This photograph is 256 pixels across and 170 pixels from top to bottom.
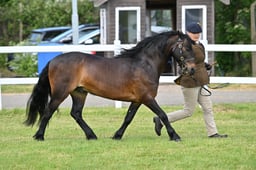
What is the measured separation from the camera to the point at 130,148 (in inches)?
427

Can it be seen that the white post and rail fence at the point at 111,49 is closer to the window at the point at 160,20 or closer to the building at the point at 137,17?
the building at the point at 137,17

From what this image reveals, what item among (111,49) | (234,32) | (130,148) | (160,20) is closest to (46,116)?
(130,148)

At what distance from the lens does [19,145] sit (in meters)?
11.3

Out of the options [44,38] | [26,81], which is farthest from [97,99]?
[44,38]

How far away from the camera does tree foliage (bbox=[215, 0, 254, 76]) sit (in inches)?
1032

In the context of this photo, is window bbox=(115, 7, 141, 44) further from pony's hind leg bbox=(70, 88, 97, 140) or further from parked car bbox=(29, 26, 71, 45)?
pony's hind leg bbox=(70, 88, 97, 140)

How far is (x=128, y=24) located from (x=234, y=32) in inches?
181

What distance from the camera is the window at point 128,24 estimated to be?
23.3 meters

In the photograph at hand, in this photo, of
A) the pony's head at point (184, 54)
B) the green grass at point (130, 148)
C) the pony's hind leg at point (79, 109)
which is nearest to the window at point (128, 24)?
the green grass at point (130, 148)

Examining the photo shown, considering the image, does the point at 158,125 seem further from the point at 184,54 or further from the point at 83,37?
the point at 83,37

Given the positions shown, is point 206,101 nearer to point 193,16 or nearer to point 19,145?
point 19,145

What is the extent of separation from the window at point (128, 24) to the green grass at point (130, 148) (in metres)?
8.75

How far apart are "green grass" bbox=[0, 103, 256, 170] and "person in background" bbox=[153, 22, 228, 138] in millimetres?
293

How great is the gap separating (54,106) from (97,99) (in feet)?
21.3
